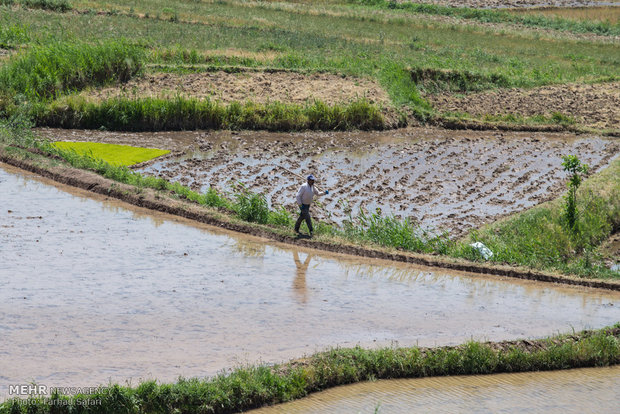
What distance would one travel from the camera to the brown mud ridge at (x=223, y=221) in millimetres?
11109

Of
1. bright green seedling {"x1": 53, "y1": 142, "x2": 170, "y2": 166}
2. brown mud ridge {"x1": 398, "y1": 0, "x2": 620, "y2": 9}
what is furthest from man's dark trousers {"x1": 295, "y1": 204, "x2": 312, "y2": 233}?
brown mud ridge {"x1": 398, "y1": 0, "x2": 620, "y2": 9}

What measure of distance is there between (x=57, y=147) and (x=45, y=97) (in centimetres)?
380

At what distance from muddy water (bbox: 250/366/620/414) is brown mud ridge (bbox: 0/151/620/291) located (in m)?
3.08

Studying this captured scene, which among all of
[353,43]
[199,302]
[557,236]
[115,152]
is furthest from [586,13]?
[199,302]

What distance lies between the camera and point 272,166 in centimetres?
1688

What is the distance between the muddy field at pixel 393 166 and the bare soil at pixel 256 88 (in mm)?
1716

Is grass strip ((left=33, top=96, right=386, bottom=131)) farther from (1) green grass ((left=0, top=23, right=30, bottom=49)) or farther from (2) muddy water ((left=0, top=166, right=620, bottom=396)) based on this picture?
(2) muddy water ((left=0, top=166, right=620, bottom=396))

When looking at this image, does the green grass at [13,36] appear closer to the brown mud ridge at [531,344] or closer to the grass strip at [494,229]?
the grass strip at [494,229]

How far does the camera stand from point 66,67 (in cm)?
2067

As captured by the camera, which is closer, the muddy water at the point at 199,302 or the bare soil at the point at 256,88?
the muddy water at the point at 199,302

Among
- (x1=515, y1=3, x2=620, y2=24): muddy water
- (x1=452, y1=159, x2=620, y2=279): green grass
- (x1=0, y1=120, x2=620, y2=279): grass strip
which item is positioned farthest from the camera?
(x1=515, y1=3, x2=620, y2=24): muddy water

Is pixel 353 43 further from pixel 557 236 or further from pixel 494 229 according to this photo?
pixel 557 236

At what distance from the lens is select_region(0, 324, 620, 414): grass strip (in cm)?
641

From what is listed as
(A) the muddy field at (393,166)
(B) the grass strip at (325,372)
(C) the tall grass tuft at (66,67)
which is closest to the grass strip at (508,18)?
(A) the muddy field at (393,166)
